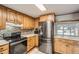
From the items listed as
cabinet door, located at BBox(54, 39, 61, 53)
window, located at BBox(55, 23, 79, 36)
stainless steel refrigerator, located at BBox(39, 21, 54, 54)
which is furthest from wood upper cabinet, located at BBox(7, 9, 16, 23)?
window, located at BBox(55, 23, 79, 36)

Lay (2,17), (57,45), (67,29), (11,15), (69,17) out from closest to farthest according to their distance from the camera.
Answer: (2,17) < (11,15) < (57,45) < (69,17) < (67,29)

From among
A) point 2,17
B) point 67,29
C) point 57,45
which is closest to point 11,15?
point 2,17

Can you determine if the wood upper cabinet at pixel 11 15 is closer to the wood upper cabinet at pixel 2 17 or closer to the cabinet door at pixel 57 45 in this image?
the wood upper cabinet at pixel 2 17

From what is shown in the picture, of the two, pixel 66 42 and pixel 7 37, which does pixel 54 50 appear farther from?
pixel 7 37

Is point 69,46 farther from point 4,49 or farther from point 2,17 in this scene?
point 2,17

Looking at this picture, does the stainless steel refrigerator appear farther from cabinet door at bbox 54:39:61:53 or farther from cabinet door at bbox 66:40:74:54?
cabinet door at bbox 66:40:74:54

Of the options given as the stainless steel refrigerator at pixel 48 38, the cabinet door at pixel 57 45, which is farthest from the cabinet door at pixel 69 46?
the stainless steel refrigerator at pixel 48 38

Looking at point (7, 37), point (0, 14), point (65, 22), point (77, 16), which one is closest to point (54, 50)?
point (65, 22)

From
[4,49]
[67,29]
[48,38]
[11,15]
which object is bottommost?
[4,49]

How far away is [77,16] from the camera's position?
327cm
